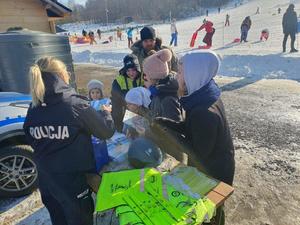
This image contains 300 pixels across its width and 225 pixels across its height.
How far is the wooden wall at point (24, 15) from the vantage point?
8.70 meters

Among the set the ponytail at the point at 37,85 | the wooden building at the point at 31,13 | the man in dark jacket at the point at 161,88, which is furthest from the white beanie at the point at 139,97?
the wooden building at the point at 31,13

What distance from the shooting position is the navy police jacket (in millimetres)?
2113

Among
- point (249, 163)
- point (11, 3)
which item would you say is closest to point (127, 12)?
point (11, 3)

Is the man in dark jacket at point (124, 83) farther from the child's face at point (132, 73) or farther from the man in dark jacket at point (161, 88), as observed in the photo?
the man in dark jacket at point (161, 88)

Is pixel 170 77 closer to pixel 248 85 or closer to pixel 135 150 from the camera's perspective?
pixel 135 150

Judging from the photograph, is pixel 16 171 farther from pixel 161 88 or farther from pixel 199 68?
pixel 199 68

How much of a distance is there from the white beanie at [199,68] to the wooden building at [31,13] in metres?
8.24

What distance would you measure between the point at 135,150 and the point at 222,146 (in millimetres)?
711

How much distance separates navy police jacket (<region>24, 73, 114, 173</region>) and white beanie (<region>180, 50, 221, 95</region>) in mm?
748

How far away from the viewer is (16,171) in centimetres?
361

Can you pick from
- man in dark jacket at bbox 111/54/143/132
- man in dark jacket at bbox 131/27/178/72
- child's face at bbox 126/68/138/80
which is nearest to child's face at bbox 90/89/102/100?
A: man in dark jacket at bbox 111/54/143/132

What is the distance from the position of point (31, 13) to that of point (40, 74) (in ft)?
27.8

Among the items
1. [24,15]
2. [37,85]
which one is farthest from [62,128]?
[24,15]

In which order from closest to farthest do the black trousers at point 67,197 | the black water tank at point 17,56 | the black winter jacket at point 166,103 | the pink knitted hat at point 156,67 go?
the black trousers at point 67,197
the black winter jacket at point 166,103
the pink knitted hat at point 156,67
the black water tank at point 17,56
